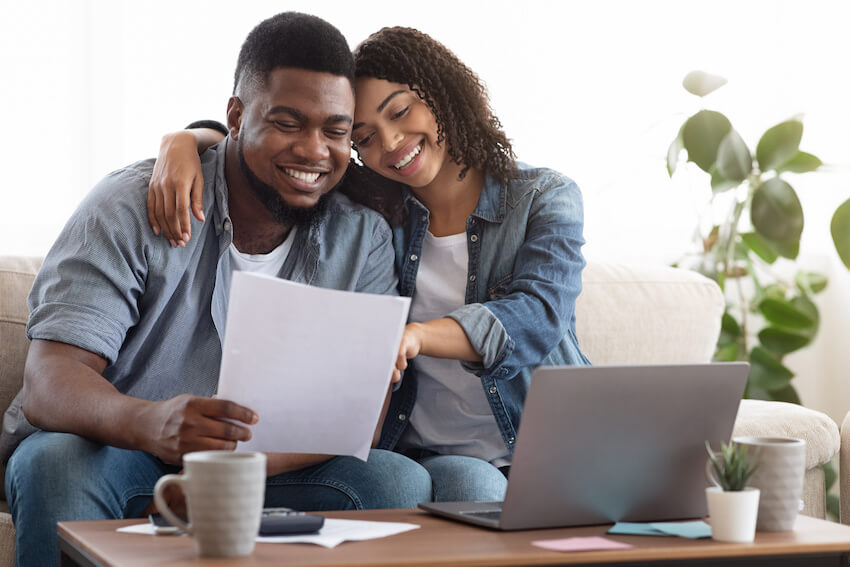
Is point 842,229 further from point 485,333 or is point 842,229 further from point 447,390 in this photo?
point 485,333

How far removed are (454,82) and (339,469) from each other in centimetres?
80

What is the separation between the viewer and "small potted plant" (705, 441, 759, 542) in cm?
103

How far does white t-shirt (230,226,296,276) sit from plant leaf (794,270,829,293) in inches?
76.6

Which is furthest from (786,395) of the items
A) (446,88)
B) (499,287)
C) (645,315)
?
(446,88)

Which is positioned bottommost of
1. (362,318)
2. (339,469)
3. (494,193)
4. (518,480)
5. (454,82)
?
(339,469)

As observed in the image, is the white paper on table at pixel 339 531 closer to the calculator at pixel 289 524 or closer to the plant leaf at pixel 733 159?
the calculator at pixel 289 524

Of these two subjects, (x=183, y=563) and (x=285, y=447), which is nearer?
(x=183, y=563)

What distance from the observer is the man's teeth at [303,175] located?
5.57ft

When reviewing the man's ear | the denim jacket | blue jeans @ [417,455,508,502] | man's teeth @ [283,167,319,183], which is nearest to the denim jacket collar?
the denim jacket

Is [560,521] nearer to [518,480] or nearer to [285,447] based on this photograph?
[518,480]

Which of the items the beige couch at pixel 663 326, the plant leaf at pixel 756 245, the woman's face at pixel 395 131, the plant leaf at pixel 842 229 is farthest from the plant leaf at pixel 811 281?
the woman's face at pixel 395 131

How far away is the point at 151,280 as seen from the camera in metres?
1.59

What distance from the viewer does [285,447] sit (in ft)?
3.89

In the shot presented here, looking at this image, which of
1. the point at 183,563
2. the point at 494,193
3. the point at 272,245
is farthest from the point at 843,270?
the point at 183,563
